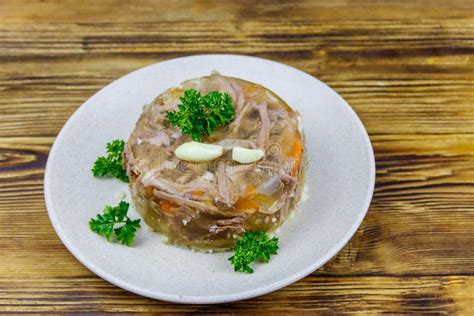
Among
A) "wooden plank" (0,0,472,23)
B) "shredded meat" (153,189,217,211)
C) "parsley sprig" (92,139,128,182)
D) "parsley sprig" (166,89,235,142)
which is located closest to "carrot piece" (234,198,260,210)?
"shredded meat" (153,189,217,211)

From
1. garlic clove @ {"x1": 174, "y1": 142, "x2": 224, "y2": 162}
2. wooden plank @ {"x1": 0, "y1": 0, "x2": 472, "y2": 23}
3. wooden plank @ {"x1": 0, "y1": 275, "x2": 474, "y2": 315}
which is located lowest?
wooden plank @ {"x1": 0, "y1": 275, "x2": 474, "y2": 315}

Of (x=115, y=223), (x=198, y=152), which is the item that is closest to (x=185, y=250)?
(x=115, y=223)

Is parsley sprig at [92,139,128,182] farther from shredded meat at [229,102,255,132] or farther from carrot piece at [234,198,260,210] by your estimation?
carrot piece at [234,198,260,210]

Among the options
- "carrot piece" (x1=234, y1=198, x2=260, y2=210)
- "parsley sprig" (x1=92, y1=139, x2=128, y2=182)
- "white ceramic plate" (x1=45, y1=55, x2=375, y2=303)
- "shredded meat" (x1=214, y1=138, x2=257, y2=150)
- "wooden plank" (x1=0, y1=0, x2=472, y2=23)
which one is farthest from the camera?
"wooden plank" (x1=0, y1=0, x2=472, y2=23)

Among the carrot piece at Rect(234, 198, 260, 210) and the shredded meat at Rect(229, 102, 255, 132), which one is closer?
the carrot piece at Rect(234, 198, 260, 210)

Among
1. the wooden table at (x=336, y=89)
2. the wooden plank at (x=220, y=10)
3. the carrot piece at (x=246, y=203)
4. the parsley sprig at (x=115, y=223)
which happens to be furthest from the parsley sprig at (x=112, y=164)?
the wooden plank at (x=220, y=10)
